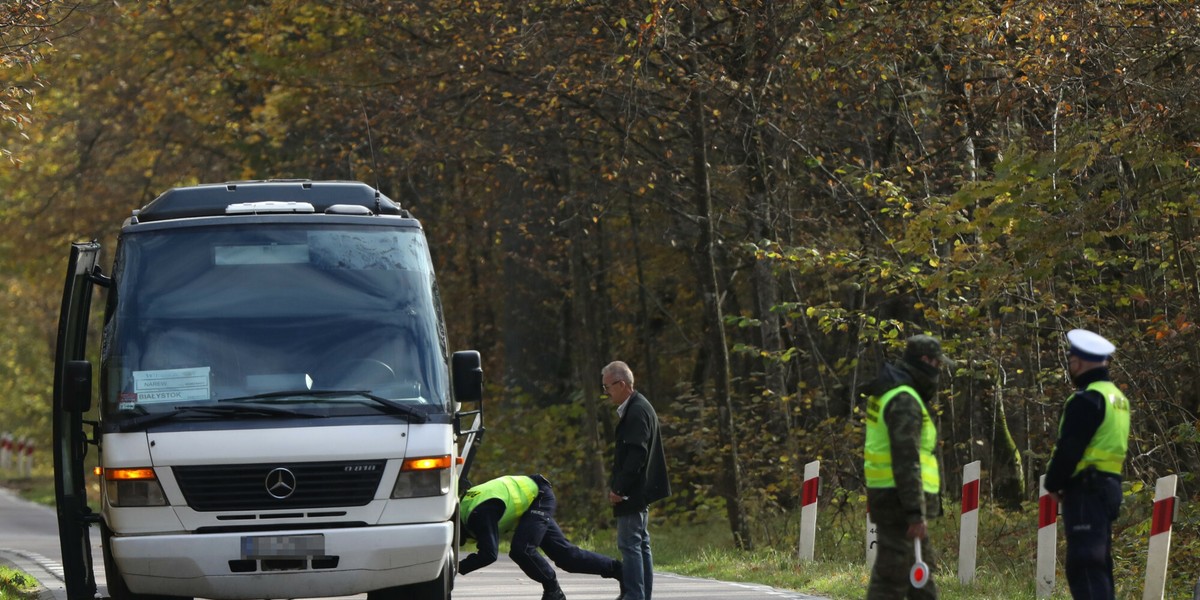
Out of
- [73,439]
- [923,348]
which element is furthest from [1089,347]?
[73,439]

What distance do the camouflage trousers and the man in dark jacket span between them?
97.7 inches

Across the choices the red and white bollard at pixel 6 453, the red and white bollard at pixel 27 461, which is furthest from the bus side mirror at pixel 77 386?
the red and white bollard at pixel 6 453

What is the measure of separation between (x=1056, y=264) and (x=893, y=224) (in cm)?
726

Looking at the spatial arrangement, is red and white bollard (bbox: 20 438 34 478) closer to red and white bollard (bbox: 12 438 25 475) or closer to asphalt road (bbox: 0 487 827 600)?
red and white bollard (bbox: 12 438 25 475)

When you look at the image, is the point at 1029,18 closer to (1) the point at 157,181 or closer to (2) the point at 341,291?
(2) the point at 341,291

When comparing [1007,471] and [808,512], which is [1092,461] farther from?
[1007,471]

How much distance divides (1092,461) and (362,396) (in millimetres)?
4125

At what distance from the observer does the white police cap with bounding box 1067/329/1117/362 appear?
29.3 ft

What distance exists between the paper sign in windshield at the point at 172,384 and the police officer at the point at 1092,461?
4.84m

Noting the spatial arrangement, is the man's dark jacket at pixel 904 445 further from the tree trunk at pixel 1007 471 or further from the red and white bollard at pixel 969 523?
the tree trunk at pixel 1007 471

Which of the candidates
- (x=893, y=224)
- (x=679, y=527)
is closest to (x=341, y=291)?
(x=893, y=224)

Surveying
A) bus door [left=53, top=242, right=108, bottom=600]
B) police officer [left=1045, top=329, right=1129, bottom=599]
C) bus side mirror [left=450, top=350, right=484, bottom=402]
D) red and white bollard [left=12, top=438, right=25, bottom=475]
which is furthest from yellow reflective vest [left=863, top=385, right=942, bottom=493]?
red and white bollard [left=12, top=438, right=25, bottom=475]

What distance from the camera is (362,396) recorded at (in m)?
10.4

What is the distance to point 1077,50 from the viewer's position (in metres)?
14.1
